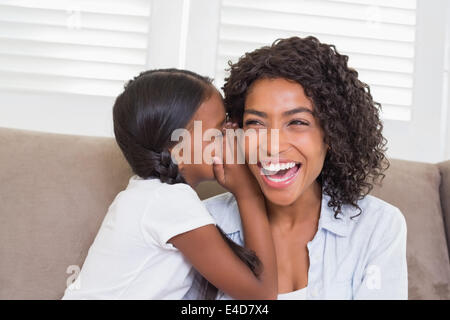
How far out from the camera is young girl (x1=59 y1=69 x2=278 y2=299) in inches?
46.4

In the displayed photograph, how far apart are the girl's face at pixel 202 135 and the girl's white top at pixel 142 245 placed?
0.13 metres

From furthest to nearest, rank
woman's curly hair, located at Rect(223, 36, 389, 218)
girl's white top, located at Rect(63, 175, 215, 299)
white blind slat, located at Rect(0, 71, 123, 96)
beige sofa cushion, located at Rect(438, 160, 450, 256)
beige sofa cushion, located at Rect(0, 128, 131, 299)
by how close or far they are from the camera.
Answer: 1. white blind slat, located at Rect(0, 71, 123, 96)
2. beige sofa cushion, located at Rect(438, 160, 450, 256)
3. beige sofa cushion, located at Rect(0, 128, 131, 299)
4. woman's curly hair, located at Rect(223, 36, 389, 218)
5. girl's white top, located at Rect(63, 175, 215, 299)

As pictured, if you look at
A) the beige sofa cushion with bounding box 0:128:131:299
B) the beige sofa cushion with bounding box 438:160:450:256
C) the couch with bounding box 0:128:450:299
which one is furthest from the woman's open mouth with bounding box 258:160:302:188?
the beige sofa cushion with bounding box 438:160:450:256

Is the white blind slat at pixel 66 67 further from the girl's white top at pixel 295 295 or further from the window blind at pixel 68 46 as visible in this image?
the girl's white top at pixel 295 295

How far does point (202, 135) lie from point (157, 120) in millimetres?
127

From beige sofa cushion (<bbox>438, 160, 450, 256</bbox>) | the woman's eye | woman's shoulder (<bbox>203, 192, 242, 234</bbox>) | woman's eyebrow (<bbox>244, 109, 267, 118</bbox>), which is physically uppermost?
woman's eyebrow (<bbox>244, 109, 267, 118</bbox>)

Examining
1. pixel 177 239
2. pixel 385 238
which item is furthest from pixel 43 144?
pixel 385 238

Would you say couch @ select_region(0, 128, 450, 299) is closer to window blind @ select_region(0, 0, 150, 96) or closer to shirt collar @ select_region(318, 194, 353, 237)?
shirt collar @ select_region(318, 194, 353, 237)

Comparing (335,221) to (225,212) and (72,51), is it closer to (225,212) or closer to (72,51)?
(225,212)

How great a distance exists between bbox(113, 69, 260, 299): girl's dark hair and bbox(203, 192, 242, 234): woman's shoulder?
16cm

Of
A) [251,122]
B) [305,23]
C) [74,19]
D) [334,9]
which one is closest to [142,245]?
[251,122]

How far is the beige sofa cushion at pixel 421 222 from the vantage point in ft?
4.94

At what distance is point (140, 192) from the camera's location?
1228 mm
